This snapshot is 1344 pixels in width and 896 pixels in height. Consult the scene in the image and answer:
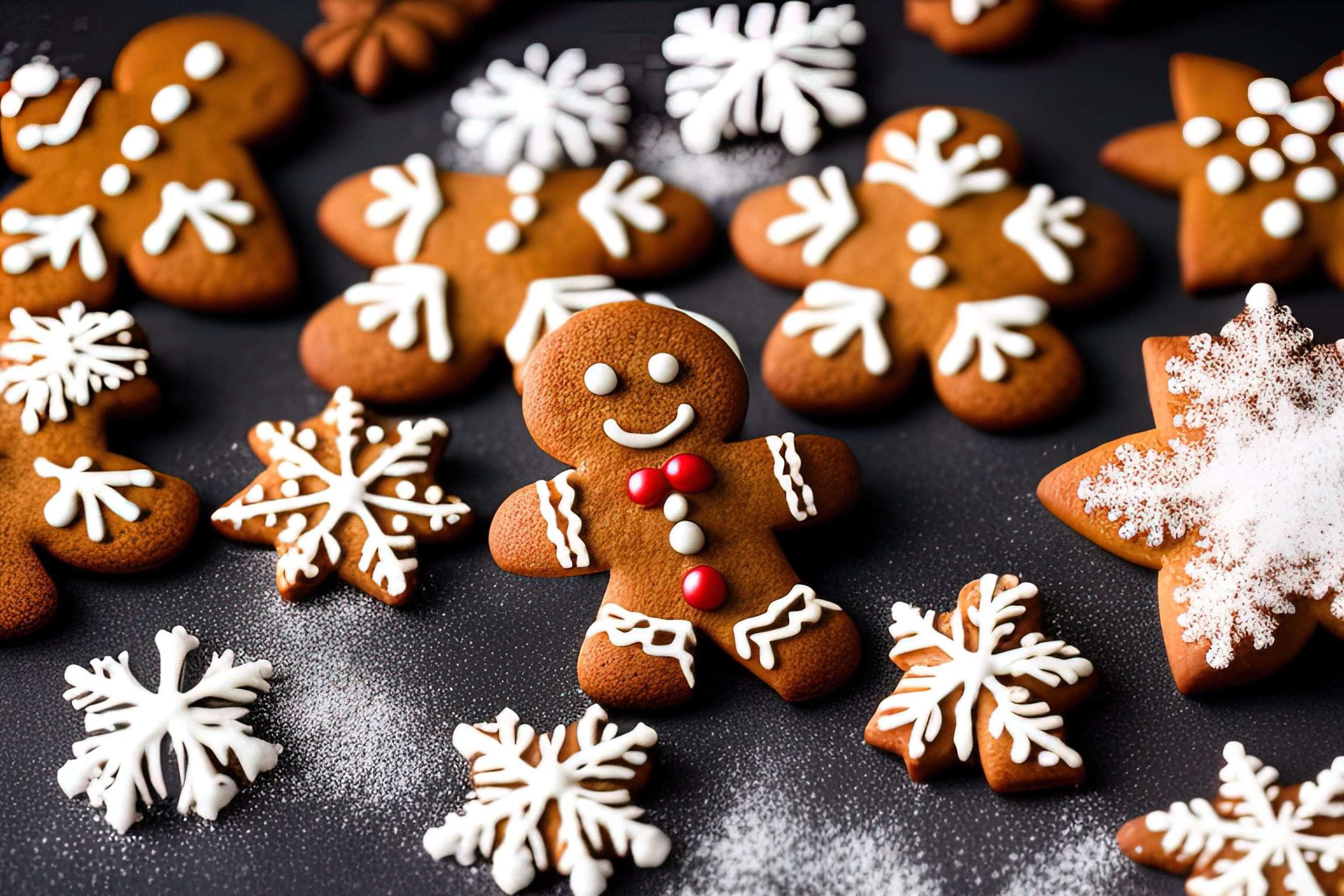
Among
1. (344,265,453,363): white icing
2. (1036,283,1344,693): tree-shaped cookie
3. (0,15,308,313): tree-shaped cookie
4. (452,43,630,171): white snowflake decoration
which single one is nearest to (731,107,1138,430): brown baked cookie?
(1036,283,1344,693): tree-shaped cookie

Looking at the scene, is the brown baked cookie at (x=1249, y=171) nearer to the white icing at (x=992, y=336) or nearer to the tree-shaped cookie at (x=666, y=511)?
the white icing at (x=992, y=336)

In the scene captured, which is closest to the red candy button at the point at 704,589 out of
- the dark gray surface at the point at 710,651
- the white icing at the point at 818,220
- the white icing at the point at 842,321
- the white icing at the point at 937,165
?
the dark gray surface at the point at 710,651

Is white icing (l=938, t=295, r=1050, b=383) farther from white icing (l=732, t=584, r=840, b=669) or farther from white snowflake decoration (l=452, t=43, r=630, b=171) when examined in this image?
white snowflake decoration (l=452, t=43, r=630, b=171)

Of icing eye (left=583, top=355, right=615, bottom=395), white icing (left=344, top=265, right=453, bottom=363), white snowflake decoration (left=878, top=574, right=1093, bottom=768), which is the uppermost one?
icing eye (left=583, top=355, right=615, bottom=395)

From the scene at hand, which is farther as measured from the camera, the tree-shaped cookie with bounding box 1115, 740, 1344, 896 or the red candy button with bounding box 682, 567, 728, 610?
the red candy button with bounding box 682, 567, 728, 610

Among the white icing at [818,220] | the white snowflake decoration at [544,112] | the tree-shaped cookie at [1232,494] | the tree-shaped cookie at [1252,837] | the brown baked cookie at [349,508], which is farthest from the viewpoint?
the white snowflake decoration at [544,112]

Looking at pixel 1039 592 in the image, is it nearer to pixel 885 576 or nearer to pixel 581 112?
pixel 885 576

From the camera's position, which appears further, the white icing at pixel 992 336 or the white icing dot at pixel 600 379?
the white icing at pixel 992 336
